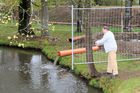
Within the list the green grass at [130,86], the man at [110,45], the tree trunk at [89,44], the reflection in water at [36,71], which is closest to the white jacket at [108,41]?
the man at [110,45]

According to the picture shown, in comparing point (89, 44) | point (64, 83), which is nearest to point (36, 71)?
point (64, 83)

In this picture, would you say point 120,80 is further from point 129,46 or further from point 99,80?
point 129,46

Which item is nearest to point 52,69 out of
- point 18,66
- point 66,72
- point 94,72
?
point 66,72

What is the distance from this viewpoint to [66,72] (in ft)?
32.1

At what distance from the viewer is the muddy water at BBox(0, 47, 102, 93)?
7816mm

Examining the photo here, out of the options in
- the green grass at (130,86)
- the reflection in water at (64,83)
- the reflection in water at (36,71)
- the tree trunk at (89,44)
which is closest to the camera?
the green grass at (130,86)

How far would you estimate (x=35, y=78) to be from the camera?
29.5 ft

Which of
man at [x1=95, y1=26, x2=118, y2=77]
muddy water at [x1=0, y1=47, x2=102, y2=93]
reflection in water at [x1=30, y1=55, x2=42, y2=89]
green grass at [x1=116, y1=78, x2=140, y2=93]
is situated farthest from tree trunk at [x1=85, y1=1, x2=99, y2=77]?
reflection in water at [x1=30, y1=55, x2=42, y2=89]

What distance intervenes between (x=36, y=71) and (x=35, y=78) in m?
1.01

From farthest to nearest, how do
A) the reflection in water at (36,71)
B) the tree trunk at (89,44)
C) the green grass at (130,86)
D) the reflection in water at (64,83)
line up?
1. the reflection in water at (36,71)
2. the tree trunk at (89,44)
3. the reflection in water at (64,83)
4. the green grass at (130,86)

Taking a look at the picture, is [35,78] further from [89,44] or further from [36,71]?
[89,44]

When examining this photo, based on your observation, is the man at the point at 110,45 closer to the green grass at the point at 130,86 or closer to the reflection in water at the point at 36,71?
the green grass at the point at 130,86

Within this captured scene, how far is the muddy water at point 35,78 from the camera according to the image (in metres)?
7.82

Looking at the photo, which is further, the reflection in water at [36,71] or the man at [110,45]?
the reflection in water at [36,71]
